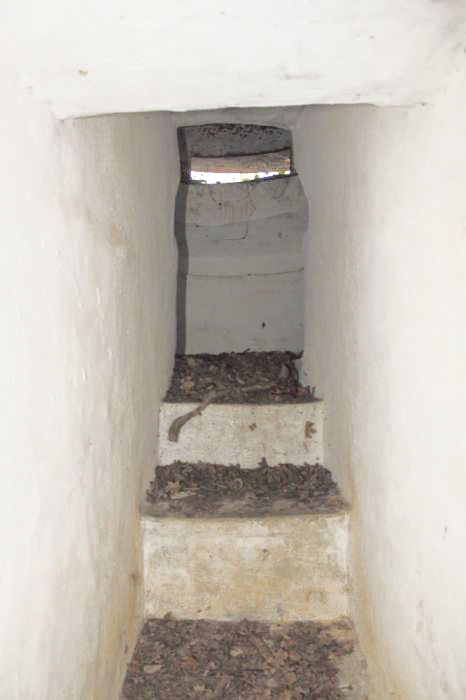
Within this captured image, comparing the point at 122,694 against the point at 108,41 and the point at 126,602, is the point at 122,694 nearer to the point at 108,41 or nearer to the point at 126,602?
the point at 126,602

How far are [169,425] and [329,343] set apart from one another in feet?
2.57

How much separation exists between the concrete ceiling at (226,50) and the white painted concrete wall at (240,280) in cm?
375

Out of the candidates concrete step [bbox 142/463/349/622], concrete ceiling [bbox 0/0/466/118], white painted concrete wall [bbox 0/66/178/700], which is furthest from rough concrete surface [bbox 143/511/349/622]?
concrete ceiling [bbox 0/0/466/118]

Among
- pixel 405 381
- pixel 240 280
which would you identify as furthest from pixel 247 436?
pixel 240 280

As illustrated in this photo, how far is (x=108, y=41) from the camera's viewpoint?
1087mm

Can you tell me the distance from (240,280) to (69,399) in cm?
384

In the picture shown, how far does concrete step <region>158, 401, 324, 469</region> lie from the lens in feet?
9.76

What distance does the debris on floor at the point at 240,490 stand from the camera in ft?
8.25

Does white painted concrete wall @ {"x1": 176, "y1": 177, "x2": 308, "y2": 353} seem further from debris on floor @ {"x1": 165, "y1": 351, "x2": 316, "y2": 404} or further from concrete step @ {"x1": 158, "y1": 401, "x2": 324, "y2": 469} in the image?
concrete step @ {"x1": 158, "y1": 401, "x2": 324, "y2": 469}

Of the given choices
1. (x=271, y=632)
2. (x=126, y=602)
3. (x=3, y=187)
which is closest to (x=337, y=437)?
(x=271, y=632)

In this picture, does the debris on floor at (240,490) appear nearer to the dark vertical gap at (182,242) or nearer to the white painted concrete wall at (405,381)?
the white painted concrete wall at (405,381)

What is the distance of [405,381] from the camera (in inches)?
64.6

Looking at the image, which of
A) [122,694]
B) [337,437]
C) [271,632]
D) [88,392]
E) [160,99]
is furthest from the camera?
[337,437]

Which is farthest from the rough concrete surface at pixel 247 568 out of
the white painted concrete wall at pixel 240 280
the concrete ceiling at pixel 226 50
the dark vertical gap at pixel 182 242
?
the white painted concrete wall at pixel 240 280
